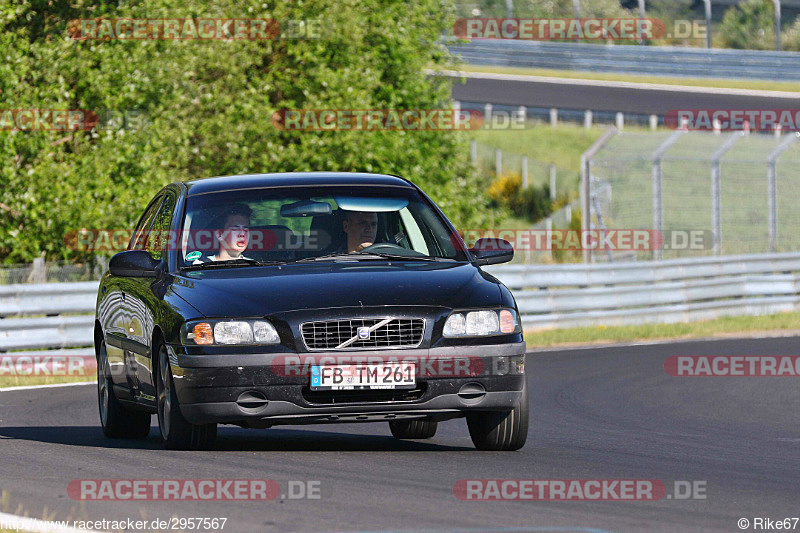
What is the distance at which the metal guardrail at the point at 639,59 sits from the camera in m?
51.5

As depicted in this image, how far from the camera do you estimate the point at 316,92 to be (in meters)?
27.3

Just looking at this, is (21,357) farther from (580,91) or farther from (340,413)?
(580,91)

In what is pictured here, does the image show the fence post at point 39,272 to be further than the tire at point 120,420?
Yes

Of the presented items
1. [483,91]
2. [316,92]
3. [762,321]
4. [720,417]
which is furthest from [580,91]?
[720,417]

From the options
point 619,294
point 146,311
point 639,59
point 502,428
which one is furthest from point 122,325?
point 639,59

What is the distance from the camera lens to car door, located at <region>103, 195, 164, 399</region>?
33.0 ft

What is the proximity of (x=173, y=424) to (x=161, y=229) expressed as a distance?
1.87 m

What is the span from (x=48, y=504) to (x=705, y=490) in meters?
3.05

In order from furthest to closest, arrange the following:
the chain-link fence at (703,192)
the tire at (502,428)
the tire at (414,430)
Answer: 1. the chain-link fence at (703,192)
2. the tire at (414,430)
3. the tire at (502,428)

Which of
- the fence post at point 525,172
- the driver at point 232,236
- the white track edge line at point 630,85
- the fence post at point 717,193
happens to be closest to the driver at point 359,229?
the driver at point 232,236

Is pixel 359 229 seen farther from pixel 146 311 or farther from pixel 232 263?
pixel 146 311

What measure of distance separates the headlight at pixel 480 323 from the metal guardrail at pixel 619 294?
31.0 feet

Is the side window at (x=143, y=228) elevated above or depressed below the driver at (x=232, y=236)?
below

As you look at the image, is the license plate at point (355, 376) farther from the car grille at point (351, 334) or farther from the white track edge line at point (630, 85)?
the white track edge line at point (630, 85)
